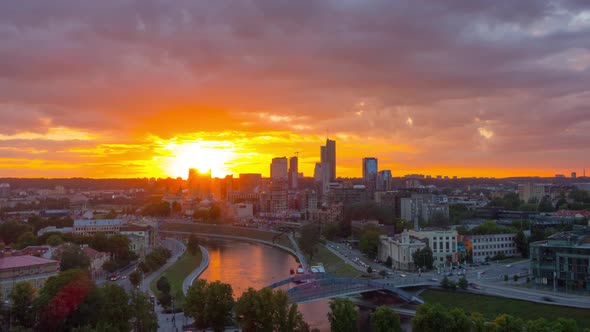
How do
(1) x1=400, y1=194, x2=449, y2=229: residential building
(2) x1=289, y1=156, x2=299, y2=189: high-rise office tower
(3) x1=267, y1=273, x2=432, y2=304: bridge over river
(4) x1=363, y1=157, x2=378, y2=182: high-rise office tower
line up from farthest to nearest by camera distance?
(2) x1=289, y1=156, x2=299, y2=189: high-rise office tower < (4) x1=363, y1=157, x2=378, y2=182: high-rise office tower < (1) x1=400, y1=194, x2=449, y2=229: residential building < (3) x1=267, y1=273, x2=432, y2=304: bridge over river

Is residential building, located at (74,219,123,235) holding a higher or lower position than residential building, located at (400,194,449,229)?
lower

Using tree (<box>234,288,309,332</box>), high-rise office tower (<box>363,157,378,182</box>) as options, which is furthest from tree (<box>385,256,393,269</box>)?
high-rise office tower (<box>363,157,378,182</box>)

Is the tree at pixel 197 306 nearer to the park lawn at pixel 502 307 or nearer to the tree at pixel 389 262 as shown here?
the park lawn at pixel 502 307

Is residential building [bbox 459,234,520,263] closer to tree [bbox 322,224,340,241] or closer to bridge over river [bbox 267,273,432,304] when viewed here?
bridge over river [bbox 267,273,432,304]

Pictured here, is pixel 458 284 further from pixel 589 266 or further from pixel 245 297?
pixel 245 297

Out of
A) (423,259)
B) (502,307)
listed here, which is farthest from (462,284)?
(423,259)

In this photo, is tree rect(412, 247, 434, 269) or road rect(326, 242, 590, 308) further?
tree rect(412, 247, 434, 269)

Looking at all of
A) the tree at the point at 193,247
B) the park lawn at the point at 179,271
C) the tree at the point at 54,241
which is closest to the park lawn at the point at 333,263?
the park lawn at the point at 179,271

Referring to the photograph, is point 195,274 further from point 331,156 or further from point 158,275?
point 331,156
